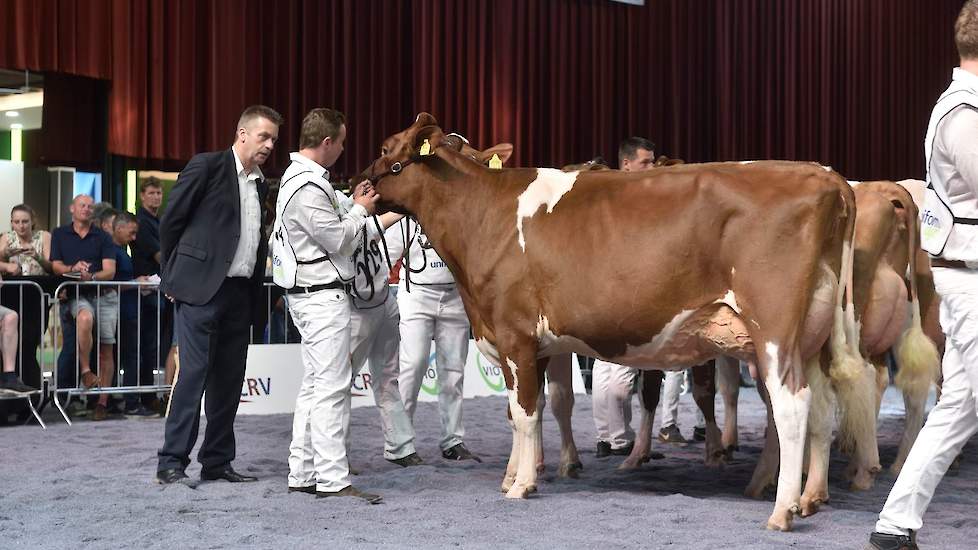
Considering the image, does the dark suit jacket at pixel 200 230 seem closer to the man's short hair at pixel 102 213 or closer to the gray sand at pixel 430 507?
the gray sand at pixel 430 507

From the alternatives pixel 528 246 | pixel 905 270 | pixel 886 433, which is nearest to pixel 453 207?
pixel 528 246

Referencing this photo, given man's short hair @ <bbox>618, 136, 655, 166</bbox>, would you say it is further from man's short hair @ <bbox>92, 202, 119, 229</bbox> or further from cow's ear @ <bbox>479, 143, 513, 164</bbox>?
man's short hair @ <bbox>92, 202, 119, 229</bbox>

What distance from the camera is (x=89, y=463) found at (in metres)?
6.49

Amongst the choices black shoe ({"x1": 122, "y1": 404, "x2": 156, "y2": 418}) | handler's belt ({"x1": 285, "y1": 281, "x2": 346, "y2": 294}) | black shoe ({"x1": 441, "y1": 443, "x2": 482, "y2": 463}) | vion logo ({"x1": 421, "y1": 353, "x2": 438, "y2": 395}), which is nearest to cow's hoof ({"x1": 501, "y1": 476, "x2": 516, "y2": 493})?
black shoe ({"x1": 441, "y1": 443, "x2": 482, "y2": 463})

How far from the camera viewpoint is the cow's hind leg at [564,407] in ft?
19.9

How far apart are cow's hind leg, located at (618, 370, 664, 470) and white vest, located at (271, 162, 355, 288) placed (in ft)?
6.43

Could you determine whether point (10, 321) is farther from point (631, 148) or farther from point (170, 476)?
point (631, 148)

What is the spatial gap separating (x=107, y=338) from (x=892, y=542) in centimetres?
695

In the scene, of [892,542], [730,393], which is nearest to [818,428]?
[892,542]

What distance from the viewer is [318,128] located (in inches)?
213

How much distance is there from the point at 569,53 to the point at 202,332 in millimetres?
10439

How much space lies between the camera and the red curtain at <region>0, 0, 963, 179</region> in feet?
37.8

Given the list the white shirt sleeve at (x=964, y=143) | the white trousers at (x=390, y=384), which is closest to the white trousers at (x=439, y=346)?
the white trousers at (x=390, y=384)

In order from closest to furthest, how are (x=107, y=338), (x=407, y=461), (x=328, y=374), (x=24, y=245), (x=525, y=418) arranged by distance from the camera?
(x=328, y=374) < (x=525, y=418) < (x=407, y=461) < (x=107, y=338) < (x=24, y=245)
